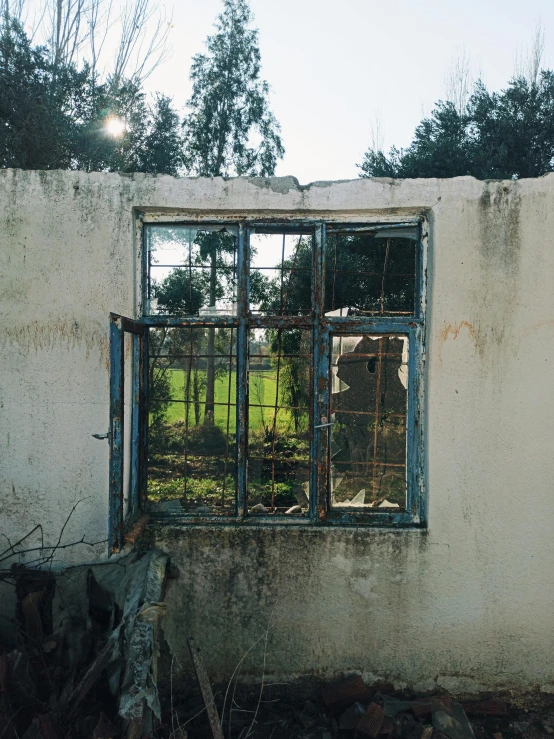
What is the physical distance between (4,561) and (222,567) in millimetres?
1162

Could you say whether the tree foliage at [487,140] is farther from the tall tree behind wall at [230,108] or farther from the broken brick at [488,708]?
the broken brick at [488,708]

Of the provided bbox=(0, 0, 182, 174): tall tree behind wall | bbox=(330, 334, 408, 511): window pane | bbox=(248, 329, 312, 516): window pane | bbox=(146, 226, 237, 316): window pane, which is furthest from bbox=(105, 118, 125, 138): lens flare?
bbox=(146, 226, 237, 316): window pane

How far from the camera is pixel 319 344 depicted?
9.96ft

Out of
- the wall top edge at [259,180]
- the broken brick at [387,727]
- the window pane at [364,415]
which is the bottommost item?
the broken brick at [387,727]

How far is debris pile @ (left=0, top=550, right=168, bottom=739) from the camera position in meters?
2.10

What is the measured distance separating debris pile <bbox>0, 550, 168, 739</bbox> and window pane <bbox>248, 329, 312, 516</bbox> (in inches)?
36.3

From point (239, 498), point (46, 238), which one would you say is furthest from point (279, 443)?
point (46, 238)

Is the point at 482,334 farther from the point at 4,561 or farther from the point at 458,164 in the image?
the point at 458,164

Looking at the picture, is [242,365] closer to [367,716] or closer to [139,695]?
[139,695]

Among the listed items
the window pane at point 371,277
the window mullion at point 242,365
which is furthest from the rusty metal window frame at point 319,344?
the window pane at point 371,277

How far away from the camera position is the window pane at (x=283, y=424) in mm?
4020

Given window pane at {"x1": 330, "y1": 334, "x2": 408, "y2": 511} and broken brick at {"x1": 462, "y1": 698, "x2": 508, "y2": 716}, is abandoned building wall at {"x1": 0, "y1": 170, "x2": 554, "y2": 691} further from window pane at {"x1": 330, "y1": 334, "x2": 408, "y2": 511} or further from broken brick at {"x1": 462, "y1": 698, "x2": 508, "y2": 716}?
window pane at {"x1": 330, "y1": 334, "x2": 408, "y2": 511}

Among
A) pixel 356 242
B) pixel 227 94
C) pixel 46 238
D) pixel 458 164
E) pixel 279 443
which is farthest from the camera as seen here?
pixel 227 94

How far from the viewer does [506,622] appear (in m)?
3.02
